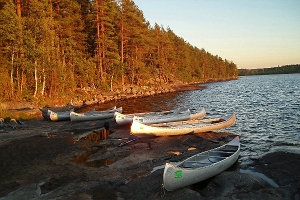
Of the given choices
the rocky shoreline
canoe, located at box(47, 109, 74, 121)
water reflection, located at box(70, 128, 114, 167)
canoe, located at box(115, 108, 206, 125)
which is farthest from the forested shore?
canoe, located at box(115, 108, 206, 125)

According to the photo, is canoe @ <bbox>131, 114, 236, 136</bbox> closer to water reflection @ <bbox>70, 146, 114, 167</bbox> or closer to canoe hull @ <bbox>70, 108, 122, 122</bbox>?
water reflection @ <bbox>70, 146, 114, 167</bbox>

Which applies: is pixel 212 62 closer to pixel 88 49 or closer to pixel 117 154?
pixel 88 49

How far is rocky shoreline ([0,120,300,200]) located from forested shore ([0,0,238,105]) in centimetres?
1180

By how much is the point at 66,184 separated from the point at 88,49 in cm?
4176

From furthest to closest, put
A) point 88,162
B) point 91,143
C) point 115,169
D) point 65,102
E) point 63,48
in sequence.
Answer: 1. point 63,48
2. point 65,102
3. point 91,143
4. point 88,162
5. point 115,169

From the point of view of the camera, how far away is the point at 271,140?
1471cm

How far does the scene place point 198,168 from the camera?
8453mm

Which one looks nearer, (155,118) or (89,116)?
(155,118)

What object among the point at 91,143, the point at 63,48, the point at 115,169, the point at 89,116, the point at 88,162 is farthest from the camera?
the point at 63,48

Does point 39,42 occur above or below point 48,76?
above

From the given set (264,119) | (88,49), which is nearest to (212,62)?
(88,49)

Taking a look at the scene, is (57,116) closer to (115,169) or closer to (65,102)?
(65,102)

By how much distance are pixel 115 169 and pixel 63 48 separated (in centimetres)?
2969

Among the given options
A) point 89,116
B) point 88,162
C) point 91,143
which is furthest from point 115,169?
point 89,116
